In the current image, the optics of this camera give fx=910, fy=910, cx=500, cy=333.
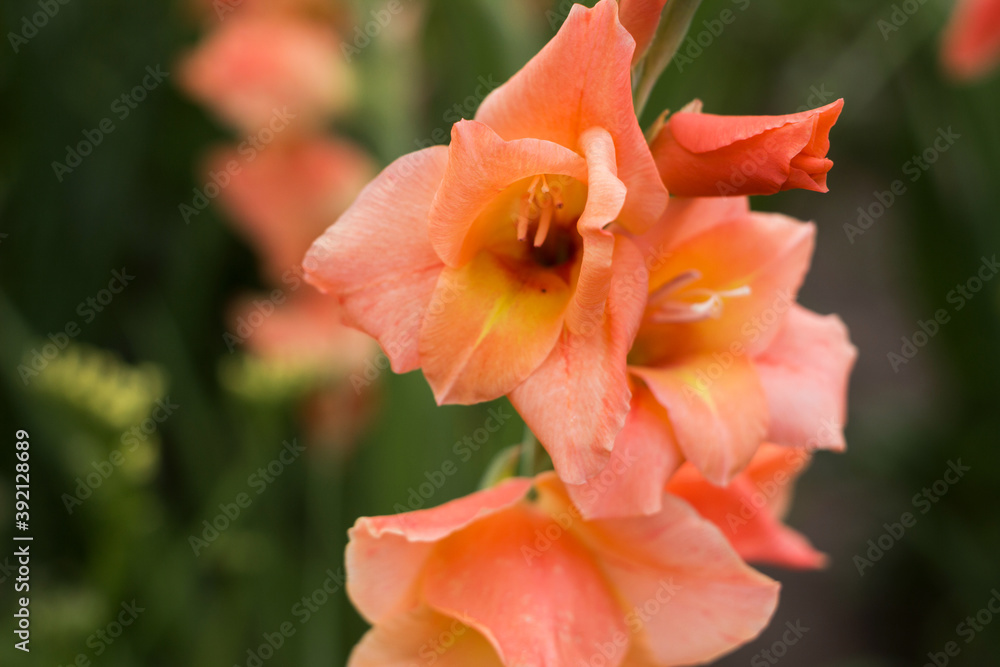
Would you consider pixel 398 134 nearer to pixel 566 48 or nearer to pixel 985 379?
pixel 566 48

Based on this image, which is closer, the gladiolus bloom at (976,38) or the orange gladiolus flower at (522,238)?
the orange gladiolus flower at (522,238)

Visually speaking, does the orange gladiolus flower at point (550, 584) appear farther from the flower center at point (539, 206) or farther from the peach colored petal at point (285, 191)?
the peach colored petal at point (285, 191)

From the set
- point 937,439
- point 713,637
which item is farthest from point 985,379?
point 713,637

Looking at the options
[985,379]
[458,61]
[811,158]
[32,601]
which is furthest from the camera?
[985,379]

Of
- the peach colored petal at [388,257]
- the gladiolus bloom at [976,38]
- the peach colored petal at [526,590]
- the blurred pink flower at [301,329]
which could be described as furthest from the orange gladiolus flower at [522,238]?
the gladiolus bloom at [976,38]

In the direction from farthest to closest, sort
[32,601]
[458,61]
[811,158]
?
1. [458,61]
2. [32,601]
3. [811,158]

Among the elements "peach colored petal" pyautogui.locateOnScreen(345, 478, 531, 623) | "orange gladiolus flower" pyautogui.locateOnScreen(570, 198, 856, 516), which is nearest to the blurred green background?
"orange gladiolus flower" pyautogui.locateOnScreen(570, 198, 856, 516)

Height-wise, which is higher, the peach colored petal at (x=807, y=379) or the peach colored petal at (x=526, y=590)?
the peach colored petal at (x=807, y=379)
